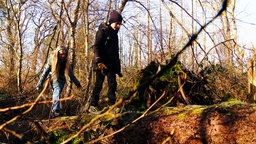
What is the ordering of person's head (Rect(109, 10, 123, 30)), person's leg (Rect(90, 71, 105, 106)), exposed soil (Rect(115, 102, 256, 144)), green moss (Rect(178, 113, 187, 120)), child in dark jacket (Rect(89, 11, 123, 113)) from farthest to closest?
person's leg (Rect(90, 71, 105, 106)) → child in dark jacket (Rect(89, 11, 123, 113)) → person's head (Rect(109, 10, 123, 30)) → green moss (Rect(178, 113, 187, 120)) → exposed soil (Rect(115, 102, 256, 144))

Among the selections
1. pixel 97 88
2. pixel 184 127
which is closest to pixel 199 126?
pixel 184 127

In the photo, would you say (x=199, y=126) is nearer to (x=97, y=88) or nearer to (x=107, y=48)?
(x=97, y=88)

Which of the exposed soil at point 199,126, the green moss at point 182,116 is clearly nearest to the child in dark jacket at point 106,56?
the exposed soil at point 199,126

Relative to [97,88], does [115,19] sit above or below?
above

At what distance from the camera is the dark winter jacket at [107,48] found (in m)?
6.15

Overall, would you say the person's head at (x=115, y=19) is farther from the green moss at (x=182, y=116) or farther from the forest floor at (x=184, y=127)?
the green moss at (x=182, y=116)

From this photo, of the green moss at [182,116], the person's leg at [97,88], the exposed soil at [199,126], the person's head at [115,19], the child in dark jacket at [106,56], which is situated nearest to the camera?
the exposed soil at [199,126]

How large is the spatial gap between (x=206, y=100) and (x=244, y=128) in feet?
7.85

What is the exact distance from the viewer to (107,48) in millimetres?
6348

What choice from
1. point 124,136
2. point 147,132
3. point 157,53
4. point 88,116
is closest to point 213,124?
point 147,132

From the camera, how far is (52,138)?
456 cm

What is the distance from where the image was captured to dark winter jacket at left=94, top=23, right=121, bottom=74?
20.2 feet

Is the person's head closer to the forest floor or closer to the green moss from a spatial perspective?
the forest floor

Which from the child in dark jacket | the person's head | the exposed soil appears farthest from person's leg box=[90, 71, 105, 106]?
the exposed soil
